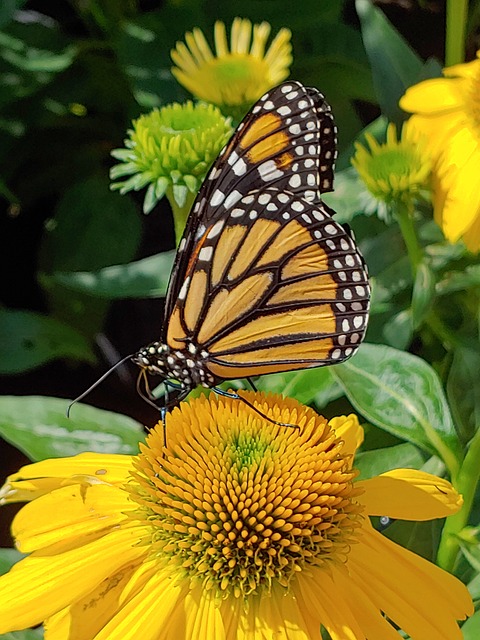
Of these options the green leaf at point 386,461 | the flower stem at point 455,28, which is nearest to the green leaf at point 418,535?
the green leaf at point 386,461

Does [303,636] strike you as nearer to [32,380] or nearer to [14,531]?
[14,531]

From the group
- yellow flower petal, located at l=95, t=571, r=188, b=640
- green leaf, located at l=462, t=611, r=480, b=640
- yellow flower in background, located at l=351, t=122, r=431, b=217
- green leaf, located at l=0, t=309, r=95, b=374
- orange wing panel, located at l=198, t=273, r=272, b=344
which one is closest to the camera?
yellow flower petal, located at l=95, t=571, r=188, b=640

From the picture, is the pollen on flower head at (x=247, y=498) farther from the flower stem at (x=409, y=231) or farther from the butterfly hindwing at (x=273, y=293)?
the flower stem at (x=409, y=231)

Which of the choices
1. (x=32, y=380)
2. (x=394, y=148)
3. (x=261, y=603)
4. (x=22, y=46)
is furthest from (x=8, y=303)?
(x=261, y=603)

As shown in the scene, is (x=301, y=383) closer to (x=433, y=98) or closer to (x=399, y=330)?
(x=399, y=330)

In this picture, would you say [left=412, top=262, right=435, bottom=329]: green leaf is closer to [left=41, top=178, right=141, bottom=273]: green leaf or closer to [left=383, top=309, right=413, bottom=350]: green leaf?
[left=383, top=309, right=413, bottom=350]: green leaf

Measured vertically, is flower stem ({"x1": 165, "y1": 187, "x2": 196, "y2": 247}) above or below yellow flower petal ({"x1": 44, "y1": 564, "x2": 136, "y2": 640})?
above

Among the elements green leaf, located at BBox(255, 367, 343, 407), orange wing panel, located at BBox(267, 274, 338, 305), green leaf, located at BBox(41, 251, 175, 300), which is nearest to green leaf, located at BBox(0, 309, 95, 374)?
green leaf, located at BBox(41, 251, 175, 300)

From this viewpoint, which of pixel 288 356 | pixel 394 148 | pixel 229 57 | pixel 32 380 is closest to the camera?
pixel 288 356
